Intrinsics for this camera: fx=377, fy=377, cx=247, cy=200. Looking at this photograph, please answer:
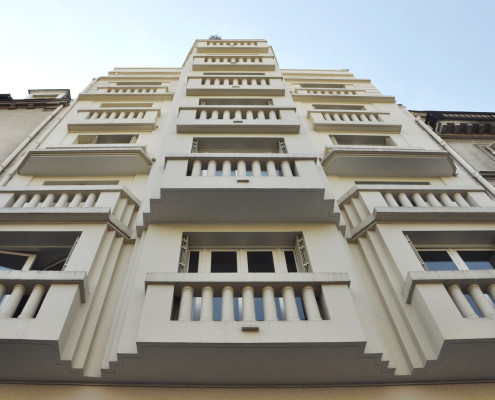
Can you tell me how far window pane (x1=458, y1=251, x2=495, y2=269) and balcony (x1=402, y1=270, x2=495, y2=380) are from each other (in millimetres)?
1786

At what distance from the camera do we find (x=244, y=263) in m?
8.45

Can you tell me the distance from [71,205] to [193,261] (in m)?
3.35

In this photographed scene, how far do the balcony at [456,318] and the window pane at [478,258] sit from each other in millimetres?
1786

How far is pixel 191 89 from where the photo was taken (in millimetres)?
16188

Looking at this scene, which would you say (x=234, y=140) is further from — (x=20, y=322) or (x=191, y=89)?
(x=20, y=322)

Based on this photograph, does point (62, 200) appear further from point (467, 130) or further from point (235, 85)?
point (467, 130)

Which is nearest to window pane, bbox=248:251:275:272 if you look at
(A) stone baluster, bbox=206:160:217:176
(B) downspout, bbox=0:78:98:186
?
(A) stone baluster, bbox=206:160:217:176

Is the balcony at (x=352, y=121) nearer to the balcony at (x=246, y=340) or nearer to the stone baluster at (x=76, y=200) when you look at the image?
the stone baluster at (x=76, y=200)

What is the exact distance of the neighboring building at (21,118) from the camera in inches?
604

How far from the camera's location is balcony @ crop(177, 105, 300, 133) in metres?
12.6

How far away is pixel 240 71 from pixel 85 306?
56.3ft

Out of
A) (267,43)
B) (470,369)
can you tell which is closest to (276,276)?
(470,369)

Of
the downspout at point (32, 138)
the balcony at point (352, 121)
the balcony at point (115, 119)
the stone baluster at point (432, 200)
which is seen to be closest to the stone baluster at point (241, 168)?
the stone baluster at point (432, 200)

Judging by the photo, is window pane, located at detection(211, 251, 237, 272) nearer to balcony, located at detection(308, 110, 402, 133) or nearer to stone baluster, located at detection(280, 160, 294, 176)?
stone baluster, located at detection(280, 160, 294, 176)
